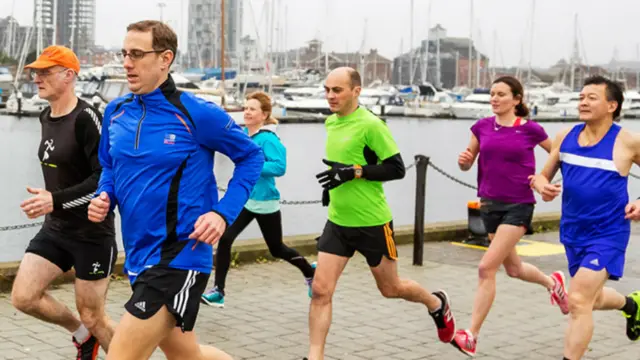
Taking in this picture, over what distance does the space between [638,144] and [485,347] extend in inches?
85.4

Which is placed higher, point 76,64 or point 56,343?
point 76,64

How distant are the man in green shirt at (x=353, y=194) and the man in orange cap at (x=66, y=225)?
1529 mm

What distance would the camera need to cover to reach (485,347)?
8.24 m

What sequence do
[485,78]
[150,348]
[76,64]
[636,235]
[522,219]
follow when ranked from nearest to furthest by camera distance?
[150,348] → [76,64] → [522,219] → [636,235] → [485,78]

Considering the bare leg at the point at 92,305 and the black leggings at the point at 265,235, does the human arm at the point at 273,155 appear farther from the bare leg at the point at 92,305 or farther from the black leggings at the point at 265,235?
the bare leg at the point at 92,305

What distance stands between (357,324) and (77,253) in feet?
10.6

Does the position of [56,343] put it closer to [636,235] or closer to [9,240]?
[636,235]

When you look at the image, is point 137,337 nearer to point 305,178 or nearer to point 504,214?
point 504,214

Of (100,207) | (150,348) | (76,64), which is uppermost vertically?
(76,64)

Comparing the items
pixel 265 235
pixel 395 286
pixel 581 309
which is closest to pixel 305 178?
pixel 265 235

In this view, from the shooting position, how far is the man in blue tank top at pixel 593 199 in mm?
6918

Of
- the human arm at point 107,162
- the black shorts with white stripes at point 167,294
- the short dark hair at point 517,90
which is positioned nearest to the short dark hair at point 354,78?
the short dark hair at point 517,90

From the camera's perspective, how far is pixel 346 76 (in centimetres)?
733

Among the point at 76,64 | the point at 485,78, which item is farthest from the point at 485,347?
the point at 485,78
